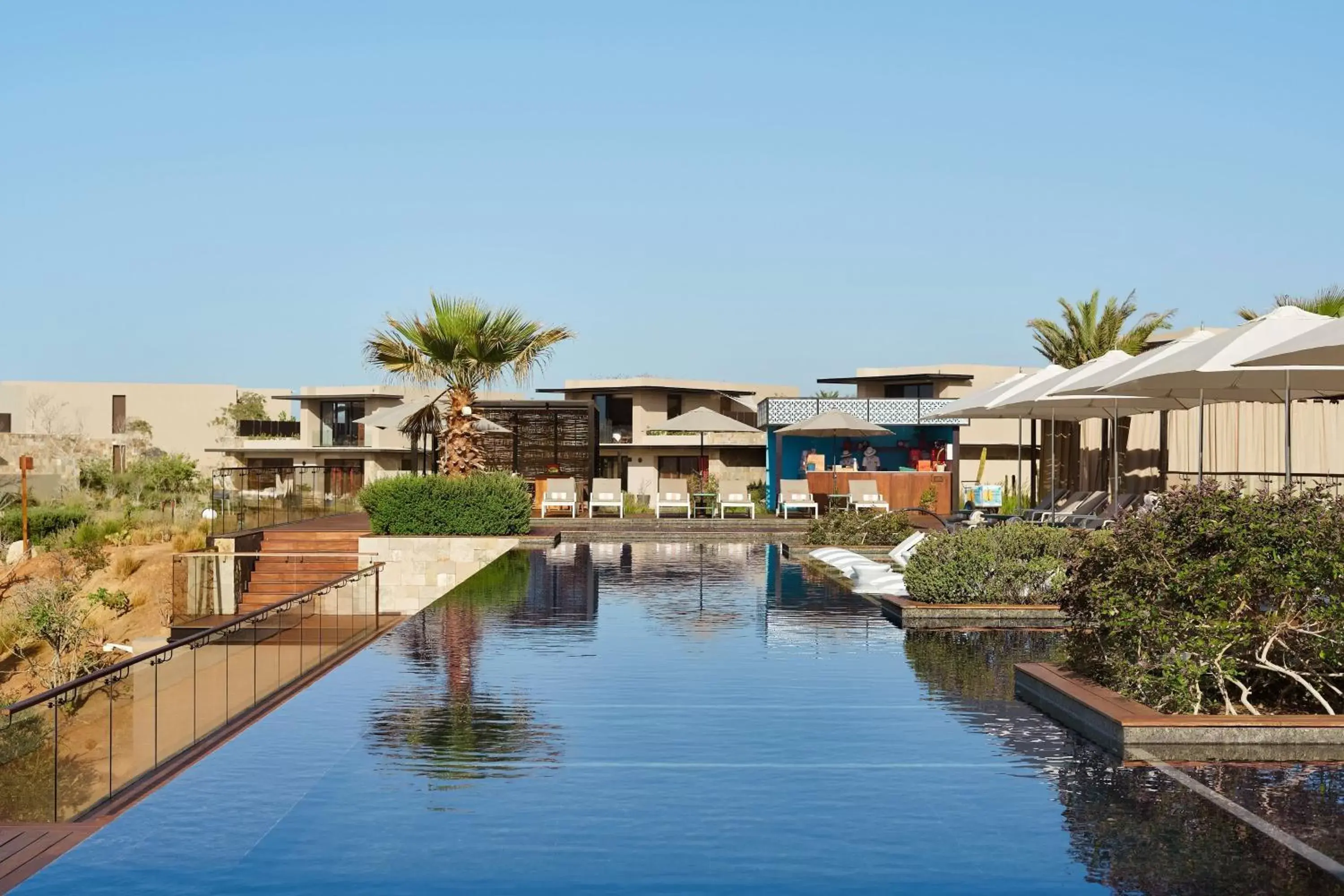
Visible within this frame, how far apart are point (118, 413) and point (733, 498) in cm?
5316

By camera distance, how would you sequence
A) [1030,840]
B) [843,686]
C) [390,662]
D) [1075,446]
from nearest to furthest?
[1030,840]
[843,686]
[390,662]
[1075,446]

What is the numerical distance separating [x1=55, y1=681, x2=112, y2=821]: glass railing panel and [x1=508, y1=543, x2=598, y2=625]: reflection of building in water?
5922 millimetres

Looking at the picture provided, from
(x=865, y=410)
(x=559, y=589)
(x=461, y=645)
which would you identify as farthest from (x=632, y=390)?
(x=461, y=645)

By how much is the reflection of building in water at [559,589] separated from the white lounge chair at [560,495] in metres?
5.43

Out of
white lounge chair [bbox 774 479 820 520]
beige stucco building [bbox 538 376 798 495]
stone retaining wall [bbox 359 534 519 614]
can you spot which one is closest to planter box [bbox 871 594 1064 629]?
stone retaining wall [bbox 359 534 519 614]

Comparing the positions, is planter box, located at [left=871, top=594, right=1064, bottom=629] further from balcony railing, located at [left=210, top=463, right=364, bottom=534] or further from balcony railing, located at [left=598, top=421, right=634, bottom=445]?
balcony railing, located at [left=598, top=421, right=634, bottom=445]

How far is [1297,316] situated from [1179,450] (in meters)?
8.62

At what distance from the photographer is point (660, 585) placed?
16.0 metres

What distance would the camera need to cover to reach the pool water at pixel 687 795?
5.02 metres

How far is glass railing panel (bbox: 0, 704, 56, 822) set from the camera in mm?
6031

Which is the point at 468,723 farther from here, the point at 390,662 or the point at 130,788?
the point at 390,662

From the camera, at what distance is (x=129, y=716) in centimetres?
685

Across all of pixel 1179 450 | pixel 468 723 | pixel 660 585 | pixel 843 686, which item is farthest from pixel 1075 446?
pixel 468 723

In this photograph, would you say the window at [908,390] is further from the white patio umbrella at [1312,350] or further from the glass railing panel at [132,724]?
the glass railing panel at [132,724]
